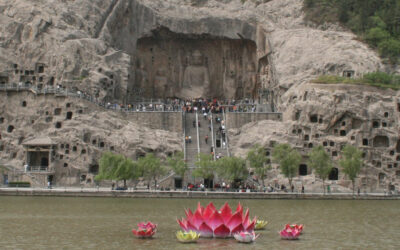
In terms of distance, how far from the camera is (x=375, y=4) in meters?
89.1

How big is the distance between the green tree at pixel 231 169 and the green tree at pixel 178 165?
3.35 meters

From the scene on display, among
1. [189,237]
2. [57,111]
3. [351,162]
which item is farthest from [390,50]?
[189,237]

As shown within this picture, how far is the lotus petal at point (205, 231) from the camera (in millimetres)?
27562

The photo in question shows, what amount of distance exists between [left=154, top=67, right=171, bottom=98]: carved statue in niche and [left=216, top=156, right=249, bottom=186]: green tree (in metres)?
32.5

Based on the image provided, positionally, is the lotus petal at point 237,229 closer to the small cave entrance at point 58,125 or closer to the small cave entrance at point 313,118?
the small cave entrance at point 313,118

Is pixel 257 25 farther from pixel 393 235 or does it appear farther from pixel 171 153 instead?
pixel 393 235

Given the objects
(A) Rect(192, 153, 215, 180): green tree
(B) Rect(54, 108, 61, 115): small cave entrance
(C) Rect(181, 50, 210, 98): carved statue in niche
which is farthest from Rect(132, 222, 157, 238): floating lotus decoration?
(C) Rect(181, 50, 210, 98): carved statue in niche

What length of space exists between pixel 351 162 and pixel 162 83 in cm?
3749

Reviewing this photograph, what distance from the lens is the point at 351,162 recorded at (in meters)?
62.9

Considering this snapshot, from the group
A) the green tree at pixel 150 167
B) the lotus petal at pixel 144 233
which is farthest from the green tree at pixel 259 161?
the lotus petal at pixel 144 233

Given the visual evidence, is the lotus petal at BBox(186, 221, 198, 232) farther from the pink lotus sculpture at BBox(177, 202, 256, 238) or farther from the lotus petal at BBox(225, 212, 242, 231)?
the lotus petal at BBox(225, 212, 242, 231)

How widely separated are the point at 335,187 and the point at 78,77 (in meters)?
31.7

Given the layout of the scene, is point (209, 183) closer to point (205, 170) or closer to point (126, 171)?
point (205, 170)

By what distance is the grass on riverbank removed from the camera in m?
72.5
